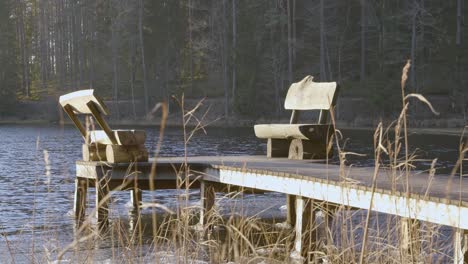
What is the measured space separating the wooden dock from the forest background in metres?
26.1

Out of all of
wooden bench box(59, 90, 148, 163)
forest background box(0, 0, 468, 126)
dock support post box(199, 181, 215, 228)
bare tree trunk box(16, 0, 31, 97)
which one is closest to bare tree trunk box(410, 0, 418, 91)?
forest background box(0, 0, 468, 126)

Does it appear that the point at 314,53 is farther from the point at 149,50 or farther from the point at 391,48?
the point at 149,50

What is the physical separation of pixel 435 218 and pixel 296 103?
5.59 metres

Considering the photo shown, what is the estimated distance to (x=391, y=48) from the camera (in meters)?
40.1

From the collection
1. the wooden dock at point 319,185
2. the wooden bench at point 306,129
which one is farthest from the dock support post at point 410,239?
the wooden bench at point 306,129

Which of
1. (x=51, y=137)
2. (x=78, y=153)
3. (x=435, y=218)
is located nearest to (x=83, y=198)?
(x=435, y=218)

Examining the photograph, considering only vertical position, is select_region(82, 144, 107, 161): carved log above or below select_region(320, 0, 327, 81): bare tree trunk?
below

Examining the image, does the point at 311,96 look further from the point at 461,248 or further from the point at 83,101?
the point at 461,248

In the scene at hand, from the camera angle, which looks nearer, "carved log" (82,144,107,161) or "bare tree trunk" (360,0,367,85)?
"carved log" (82,144,107,161)

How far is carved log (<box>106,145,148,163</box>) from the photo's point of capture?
36.3 ft

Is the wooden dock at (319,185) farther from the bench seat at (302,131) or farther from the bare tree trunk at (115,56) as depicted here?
the bare tree trunk at (115,56)

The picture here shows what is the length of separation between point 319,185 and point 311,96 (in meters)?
3.39

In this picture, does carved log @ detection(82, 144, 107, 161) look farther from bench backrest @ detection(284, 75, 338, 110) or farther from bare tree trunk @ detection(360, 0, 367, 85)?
bare tree trunk @ detection(360, 0, 367, 85)

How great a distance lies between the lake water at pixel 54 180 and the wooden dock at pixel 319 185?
43cm
